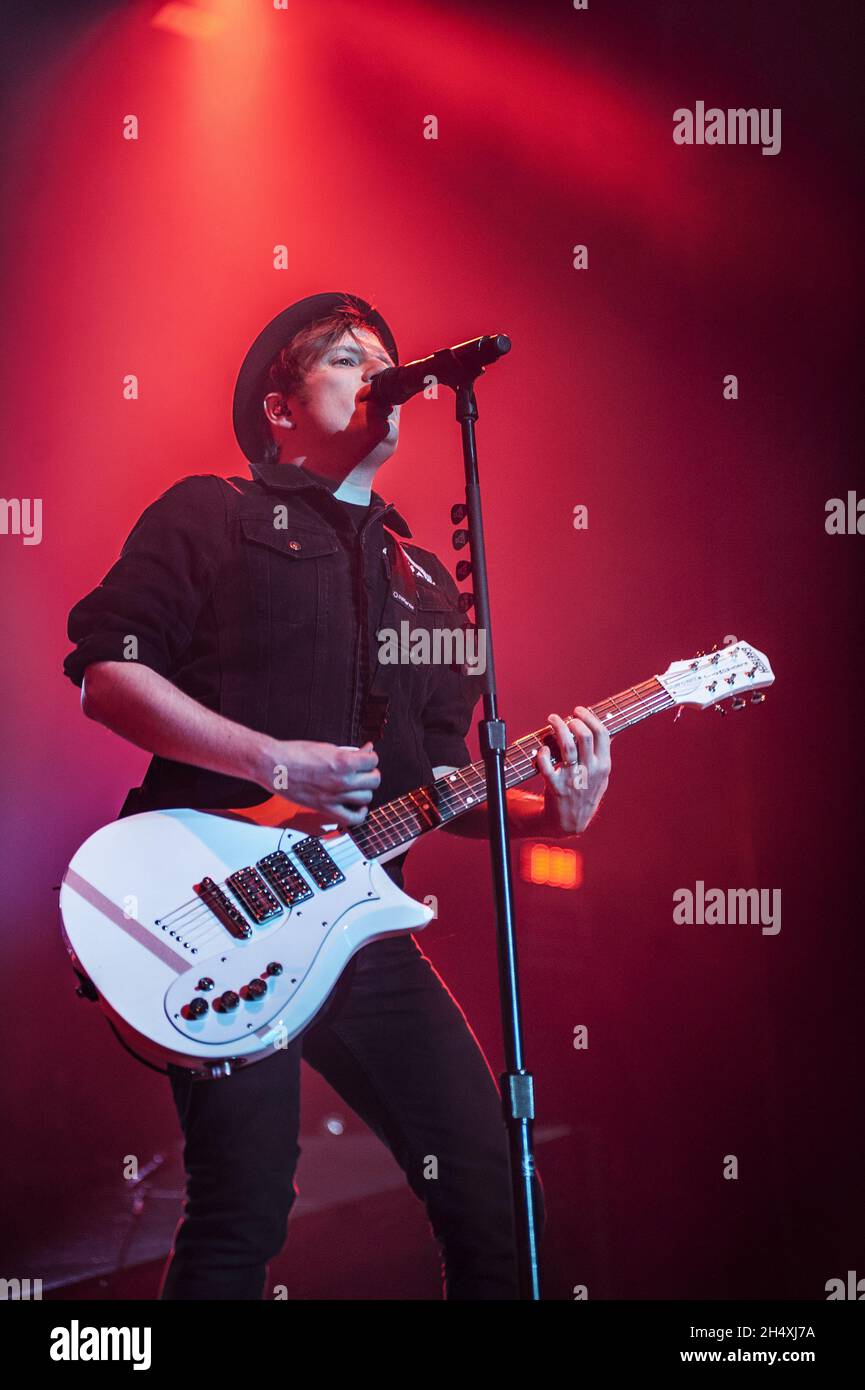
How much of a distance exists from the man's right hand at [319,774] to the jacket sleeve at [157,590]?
0.98ft

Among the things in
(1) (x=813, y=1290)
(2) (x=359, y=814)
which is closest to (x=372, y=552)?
(2) (x=359, y=814)

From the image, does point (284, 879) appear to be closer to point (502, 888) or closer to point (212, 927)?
point (212, 927)

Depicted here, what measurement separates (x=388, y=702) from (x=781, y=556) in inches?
53.4

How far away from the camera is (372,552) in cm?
230

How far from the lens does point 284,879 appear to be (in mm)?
1895

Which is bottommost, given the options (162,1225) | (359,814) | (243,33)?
(162,1225)

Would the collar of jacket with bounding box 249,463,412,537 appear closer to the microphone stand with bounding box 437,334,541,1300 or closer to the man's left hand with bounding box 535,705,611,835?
the microphone stand with bounding box 437,334,541,1300

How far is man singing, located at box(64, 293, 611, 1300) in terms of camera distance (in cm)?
174

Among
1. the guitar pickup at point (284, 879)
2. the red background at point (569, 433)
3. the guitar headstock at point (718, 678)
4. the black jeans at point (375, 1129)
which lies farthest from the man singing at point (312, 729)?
the red background at point (569, 433)

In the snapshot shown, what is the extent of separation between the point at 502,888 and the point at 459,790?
1.59 ft

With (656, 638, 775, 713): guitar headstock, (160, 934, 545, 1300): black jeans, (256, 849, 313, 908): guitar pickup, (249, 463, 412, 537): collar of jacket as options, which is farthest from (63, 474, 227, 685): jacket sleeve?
(656, 638, 775, 713): guitar headstock

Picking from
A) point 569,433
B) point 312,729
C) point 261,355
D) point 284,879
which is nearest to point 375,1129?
point 284,879

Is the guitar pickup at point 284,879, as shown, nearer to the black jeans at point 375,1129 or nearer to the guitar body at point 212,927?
the guitar body at point 212,927
